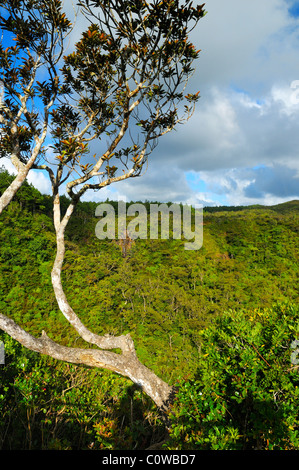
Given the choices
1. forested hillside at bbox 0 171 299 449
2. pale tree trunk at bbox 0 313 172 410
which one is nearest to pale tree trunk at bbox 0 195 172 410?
pale tree trunk at bbox 0 313 172 410

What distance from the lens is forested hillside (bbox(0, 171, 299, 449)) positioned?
16.5 ft

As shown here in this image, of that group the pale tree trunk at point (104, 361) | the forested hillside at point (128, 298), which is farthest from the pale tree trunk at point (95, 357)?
the forested hillside at point (128, 298)

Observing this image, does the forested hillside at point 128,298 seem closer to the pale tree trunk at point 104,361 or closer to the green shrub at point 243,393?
the green shrub at point 243,393

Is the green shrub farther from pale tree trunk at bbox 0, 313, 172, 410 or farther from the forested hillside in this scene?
pale tree trunk at bbox 0, 313, 172, 410

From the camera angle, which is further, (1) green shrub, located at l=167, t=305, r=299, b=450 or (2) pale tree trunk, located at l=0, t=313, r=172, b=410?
(2) pale tree trunk, located at l=0, t=313, r=172, b=410

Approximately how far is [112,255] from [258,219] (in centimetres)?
3709

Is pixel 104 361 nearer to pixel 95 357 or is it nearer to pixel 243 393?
pixel 95 357

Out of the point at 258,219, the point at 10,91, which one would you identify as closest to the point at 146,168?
the point at 10,91

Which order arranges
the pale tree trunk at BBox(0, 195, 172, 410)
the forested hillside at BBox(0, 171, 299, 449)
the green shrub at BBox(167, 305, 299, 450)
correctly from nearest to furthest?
the green shrub at BBox(167, 305, 299, 450)
the pale tree trunk at BBox(0, 195, 172, 410)
the forested hillside at BBox(0, 171, 299, 449)

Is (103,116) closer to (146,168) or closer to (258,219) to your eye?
(146,168)

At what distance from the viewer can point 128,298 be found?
32.2 meters

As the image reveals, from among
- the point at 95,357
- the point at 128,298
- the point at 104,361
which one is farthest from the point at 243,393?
the point at 128,298

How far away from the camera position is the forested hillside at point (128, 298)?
502cm

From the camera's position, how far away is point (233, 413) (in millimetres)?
3438
